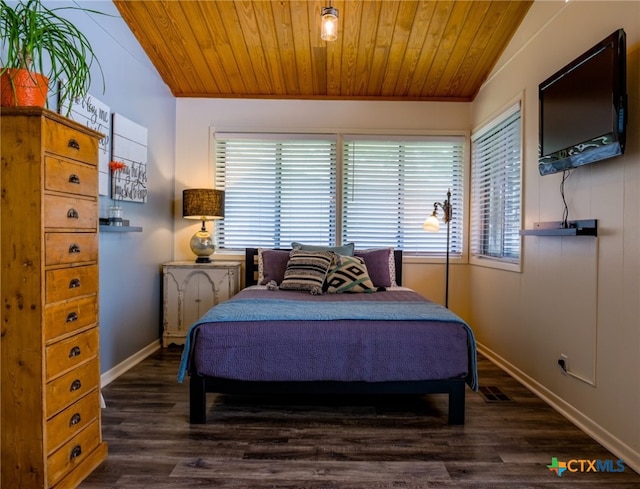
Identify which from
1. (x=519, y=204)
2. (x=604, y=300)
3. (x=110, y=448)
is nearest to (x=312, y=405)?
(x=110, y=448)

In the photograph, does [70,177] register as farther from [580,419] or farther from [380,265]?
[580,419]

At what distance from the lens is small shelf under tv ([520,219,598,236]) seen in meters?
2.21

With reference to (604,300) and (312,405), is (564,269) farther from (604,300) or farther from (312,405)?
(312,405)

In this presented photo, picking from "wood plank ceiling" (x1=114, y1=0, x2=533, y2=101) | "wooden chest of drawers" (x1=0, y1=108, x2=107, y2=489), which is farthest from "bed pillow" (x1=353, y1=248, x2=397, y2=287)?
"wooden chest of drawers" (x1=0, y1=108, x2=107, y2=489)

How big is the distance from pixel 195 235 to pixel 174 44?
1.77 m

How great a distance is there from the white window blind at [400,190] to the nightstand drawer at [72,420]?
9.56ft

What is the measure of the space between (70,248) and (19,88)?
0.70 m

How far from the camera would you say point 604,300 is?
2.15 metres

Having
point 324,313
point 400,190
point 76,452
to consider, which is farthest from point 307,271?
point 76,452

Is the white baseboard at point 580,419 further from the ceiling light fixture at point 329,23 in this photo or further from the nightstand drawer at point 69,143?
the nightstand drawer at point 69,143

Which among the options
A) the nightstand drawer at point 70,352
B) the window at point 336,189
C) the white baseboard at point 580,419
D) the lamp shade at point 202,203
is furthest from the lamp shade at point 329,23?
the white baseboard at point 580,419

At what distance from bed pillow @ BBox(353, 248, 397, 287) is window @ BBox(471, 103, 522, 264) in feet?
3.13

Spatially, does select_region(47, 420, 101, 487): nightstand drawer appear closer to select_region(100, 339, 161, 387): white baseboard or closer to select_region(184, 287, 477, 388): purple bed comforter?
select_region(184, 287, 477, 388): purple bed comforter

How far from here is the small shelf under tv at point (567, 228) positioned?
2209mm
